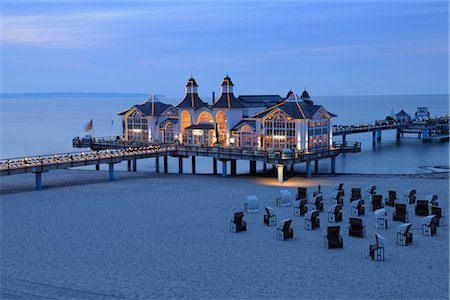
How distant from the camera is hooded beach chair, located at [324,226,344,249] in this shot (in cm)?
2030

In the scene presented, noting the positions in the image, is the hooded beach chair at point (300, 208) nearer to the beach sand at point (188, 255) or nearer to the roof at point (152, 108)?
the beach sand at point (188, 255)

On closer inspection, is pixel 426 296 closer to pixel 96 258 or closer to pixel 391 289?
pixel 391 289

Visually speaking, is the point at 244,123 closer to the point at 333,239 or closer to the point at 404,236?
the point at 333,239

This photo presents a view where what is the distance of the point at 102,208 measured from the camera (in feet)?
92.6

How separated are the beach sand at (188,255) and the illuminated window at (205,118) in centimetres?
1616

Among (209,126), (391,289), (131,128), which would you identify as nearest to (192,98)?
(209,126)

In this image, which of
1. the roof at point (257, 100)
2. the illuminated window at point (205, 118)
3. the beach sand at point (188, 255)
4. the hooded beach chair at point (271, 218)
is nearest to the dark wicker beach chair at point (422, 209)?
the beach sand at point (188, 255)

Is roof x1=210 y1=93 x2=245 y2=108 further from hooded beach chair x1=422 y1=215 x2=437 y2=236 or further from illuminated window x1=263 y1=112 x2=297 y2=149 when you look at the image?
hooded beach chair x1=422 y1=215 x2=437 y2=236

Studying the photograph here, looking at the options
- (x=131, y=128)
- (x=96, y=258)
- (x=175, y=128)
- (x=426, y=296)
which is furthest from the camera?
(x=131, y=128)

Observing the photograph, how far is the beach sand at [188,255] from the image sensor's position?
16.2m

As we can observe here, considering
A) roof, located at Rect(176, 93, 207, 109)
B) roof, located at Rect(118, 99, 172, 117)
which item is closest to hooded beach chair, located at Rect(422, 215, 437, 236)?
roof, located at Rect(176, 93, 207, 109)

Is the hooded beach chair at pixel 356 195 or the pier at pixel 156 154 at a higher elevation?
the pier at pixel 156 154

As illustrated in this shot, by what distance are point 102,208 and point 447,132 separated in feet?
237

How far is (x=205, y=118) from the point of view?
1866 inches
